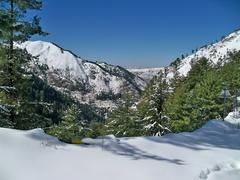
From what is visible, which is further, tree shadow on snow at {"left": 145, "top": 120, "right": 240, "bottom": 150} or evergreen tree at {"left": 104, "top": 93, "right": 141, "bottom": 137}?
evergreen tree at {"left": 104, "top": 93, "right": 141, "bottom": 137}

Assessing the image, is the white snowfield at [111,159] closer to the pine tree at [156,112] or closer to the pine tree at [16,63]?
the pine tree at [16,63]

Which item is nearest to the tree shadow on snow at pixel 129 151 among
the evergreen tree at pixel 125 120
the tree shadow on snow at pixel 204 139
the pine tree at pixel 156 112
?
the tree shadow on snow at pixel 204 139

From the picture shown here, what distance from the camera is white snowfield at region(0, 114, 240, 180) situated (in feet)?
27.5

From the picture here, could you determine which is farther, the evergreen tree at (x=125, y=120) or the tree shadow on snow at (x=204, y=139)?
the evergreen tree at (x=125, y=120)

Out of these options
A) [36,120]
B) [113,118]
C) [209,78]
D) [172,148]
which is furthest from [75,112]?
[172,148]

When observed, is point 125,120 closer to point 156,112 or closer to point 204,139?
point 156,112

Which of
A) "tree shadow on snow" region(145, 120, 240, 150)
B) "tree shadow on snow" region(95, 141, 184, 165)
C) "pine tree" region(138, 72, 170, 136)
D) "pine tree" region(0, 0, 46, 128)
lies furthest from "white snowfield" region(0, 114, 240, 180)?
"pine tree" region(138, 72, 170, 136)

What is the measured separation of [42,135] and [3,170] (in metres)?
2.55

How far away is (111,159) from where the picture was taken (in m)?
9.43

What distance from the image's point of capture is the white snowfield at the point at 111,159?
8.37m

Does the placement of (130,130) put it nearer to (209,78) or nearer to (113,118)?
(113,118)

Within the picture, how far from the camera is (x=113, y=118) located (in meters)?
51.9

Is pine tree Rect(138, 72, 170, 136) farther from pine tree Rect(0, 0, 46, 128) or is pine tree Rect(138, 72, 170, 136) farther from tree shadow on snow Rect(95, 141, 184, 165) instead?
tree shadow on snow Rect(95, 141, 184, 165)

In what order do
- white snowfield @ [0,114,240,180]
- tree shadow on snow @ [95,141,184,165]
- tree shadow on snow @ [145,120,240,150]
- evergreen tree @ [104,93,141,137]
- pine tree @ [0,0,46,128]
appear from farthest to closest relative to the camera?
evergreen tree @ [104,93,141,137] < pine tree @ [0,0,46,128] < tree shadow on snow @ [145,120,240,150] < tree shadow on snow @ [95,141,184,165] < white snowfield @ [0,114,240,180]
